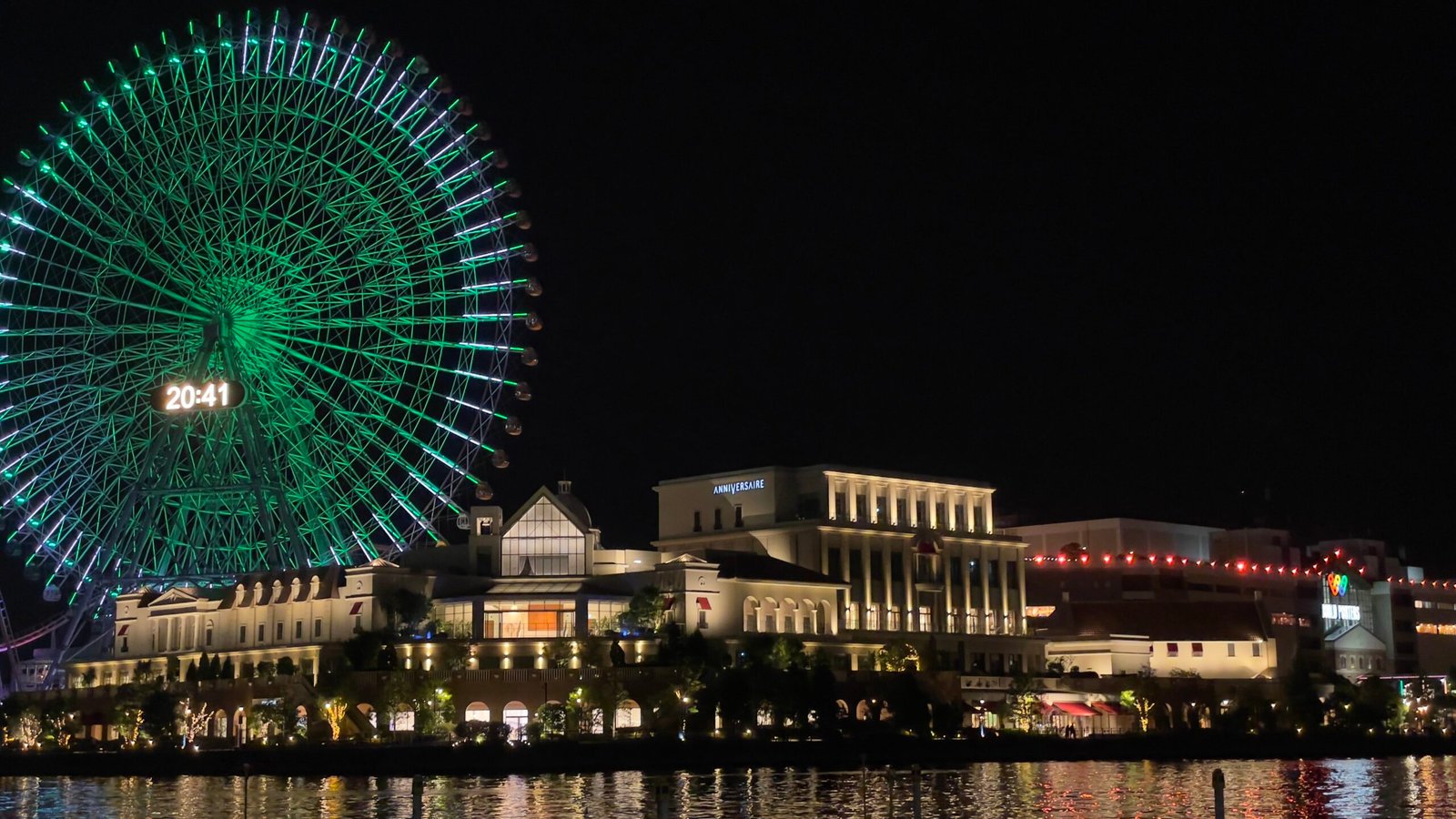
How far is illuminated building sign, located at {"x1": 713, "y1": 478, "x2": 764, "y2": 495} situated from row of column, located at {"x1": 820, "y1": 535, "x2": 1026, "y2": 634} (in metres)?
7.11

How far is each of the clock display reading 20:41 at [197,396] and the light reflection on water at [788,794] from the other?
66.1 ft

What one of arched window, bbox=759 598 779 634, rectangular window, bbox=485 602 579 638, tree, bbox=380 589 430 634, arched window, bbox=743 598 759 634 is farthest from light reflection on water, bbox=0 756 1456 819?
arched window, bbox=759 598 779 634

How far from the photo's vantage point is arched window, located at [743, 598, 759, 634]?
126 meters

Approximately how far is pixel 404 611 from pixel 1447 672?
115m

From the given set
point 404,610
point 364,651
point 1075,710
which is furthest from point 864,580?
point 364,651

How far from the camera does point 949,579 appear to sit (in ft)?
477

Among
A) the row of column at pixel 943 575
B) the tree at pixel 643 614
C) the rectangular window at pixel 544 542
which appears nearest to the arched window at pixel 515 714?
the tree at pixel 643 614

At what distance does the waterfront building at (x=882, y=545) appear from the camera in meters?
138

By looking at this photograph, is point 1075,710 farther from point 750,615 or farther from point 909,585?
point 750,615

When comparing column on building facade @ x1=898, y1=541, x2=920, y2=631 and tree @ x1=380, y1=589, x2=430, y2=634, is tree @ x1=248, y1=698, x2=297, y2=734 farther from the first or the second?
column on building facade @ x1=898, y1=541, x2=920, y2=631

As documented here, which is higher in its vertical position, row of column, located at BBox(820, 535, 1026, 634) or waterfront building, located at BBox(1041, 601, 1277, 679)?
row of column, located at BBox(820, 535, 1026, 634)

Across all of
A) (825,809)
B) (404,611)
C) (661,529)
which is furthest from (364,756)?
(661,529)

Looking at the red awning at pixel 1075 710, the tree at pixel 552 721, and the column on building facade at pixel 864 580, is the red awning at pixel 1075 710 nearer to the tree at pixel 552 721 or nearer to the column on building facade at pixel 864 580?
the column on building facade at pixel 864 580

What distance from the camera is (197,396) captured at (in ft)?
342
